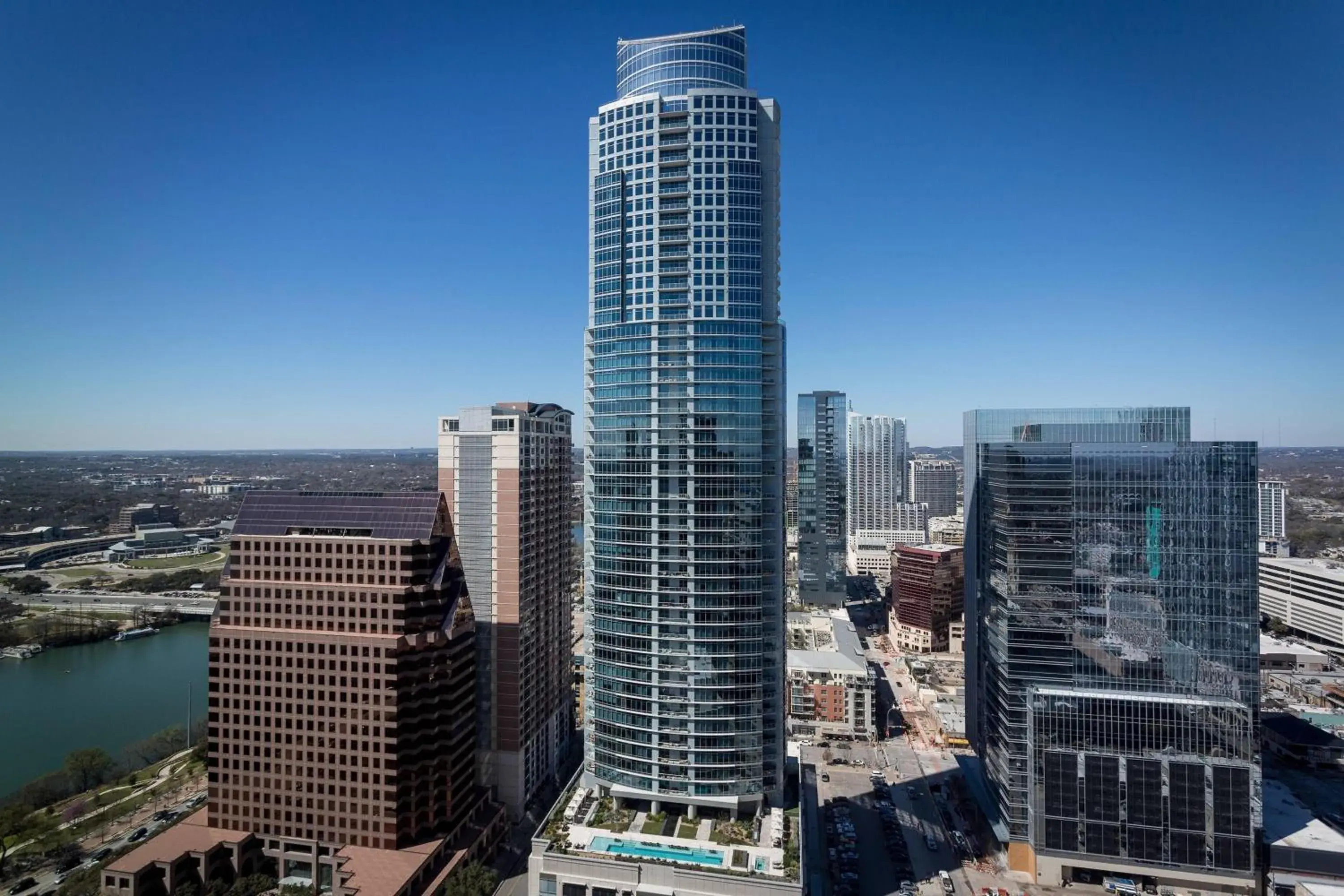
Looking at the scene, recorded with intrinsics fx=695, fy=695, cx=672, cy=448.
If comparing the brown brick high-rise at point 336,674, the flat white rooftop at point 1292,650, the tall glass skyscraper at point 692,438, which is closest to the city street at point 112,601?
the brown brick high-rise at point 336,674

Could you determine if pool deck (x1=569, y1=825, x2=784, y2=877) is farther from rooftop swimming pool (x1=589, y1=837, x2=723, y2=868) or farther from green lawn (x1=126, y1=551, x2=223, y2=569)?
green lawn (x1=126, y1=551, x2=223, y2=569)

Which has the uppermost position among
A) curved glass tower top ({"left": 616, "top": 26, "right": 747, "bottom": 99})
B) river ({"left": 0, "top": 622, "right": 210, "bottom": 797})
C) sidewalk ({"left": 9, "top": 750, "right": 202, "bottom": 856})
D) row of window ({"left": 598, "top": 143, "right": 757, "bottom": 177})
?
curved glass tower top ({"left": 616, "top": 26, "right": 747, "bottom": 99})

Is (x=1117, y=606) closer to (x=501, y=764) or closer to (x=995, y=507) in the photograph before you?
(x=995, y=507)

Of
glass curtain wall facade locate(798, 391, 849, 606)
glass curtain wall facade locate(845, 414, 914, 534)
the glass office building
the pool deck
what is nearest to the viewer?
the pool deck

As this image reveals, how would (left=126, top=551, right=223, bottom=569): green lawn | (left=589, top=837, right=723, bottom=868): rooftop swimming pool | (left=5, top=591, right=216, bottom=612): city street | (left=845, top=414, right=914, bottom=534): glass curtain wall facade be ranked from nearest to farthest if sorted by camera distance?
(left=589, top=837, right=723, bottom=868): rooftop swimming pool → (left=5, top=591, right=216, bottom=612): city street → (left=126, top=551, right=223, bottom=569): green lawn → (left=845, top=414, right=914, bottom=534): glass curtain wall facade

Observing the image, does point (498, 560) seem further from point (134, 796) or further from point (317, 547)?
point (134, 796)

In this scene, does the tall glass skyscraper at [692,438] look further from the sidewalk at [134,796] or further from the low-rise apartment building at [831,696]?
the sidewalk at [134,796]

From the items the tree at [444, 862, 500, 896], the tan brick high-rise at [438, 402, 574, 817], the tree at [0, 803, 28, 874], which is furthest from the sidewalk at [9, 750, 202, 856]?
the tree at [444, 862, 500, 896]

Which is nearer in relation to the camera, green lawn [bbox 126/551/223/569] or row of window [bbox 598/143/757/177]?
row of window [bbox 598/143/757/177]
